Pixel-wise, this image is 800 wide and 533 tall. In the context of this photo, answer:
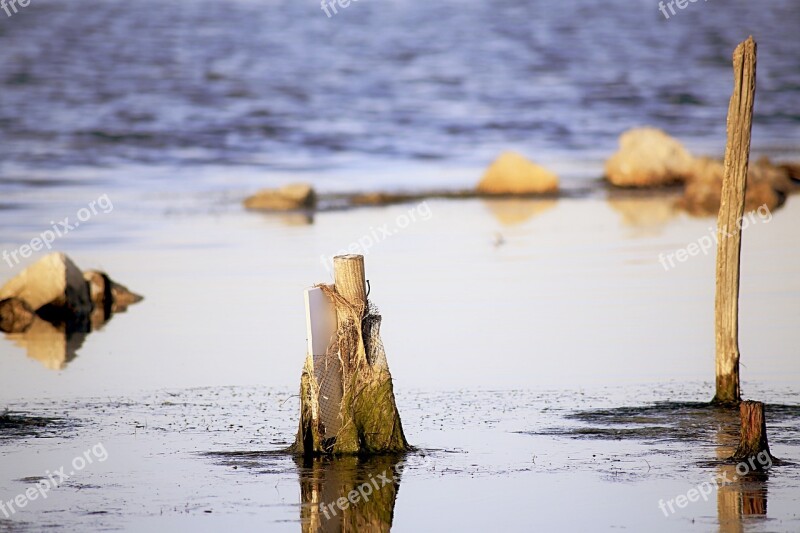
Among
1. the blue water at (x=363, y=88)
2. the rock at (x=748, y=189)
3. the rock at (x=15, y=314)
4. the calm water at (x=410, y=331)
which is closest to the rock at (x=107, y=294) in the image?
the calm water at (x=410, y=331)

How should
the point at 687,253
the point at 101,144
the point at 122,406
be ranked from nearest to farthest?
the point at 122,406 → the point at 687,253 → the point at 101,144

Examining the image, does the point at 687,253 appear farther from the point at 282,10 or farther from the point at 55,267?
the point at 282,10

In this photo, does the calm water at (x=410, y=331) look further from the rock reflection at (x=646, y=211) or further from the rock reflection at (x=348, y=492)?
the rock reflection at (x=646, y=211)

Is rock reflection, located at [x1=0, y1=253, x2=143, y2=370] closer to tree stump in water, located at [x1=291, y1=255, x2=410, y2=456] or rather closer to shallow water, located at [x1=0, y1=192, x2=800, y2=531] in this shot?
shallow water, located at [x1=0, y1=192, x2=800, y2=531]

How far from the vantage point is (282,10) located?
134875mm

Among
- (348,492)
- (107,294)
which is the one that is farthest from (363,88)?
(348,492)

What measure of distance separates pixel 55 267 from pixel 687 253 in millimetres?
10446

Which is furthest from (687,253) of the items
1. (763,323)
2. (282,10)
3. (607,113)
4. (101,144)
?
(282,10)

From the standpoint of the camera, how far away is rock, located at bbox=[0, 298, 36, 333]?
1975 cm

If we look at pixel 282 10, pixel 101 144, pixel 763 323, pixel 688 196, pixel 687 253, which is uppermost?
pixel 282 10

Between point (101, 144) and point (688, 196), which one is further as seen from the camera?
point (101, 144)

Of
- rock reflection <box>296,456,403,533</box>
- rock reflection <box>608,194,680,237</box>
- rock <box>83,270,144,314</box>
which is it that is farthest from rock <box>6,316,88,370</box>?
rock reflection <box>608,194,680,237</box>

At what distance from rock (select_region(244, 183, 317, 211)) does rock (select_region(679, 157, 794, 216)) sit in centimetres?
845

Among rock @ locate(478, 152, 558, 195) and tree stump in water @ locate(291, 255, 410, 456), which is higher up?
rock @ locate(478, 152, 558, 195)
